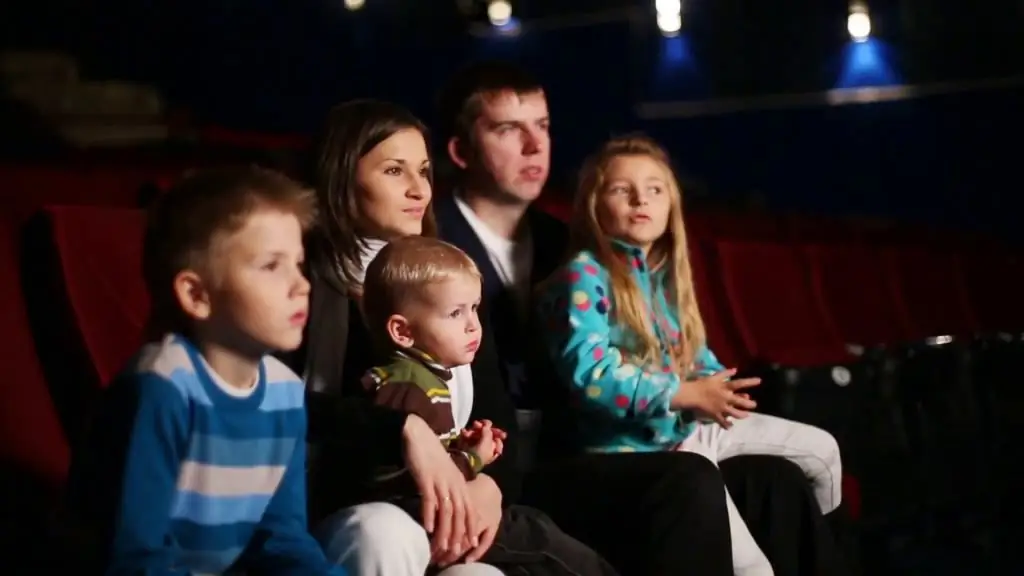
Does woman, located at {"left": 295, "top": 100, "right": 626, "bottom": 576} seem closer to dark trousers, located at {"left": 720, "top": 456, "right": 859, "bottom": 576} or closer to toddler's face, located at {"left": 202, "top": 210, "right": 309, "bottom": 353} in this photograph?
toddler's face, located at {"left": 202, "top": 210, "right": 309, "bottom": 353}

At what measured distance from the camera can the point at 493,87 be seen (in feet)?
5.73

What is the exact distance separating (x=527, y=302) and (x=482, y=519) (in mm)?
538

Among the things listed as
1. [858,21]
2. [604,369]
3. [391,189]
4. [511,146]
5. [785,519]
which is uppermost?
[858,21]

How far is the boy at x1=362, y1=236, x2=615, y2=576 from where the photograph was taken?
1256 mm

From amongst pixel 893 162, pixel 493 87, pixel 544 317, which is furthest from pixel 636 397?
pixel 893 162

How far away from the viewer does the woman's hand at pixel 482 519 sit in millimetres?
1209

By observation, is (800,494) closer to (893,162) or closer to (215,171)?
(215,171)

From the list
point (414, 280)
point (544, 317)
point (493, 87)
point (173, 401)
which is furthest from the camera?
point (493, 87)

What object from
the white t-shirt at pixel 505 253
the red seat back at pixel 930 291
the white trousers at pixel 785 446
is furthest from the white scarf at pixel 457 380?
the red seat back at pixel 930 291

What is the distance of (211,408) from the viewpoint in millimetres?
1006

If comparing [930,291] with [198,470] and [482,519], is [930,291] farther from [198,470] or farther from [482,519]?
[198,470]

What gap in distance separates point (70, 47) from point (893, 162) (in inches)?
163

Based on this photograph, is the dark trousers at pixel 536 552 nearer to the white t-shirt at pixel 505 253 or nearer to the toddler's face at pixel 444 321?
the toddler's face at pixel 444 321

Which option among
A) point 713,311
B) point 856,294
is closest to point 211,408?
point 713,311
